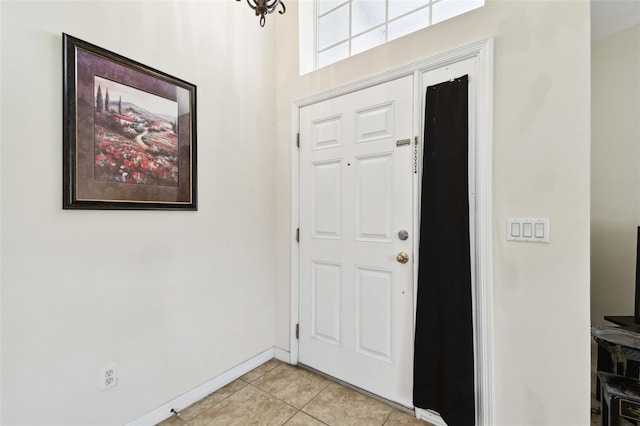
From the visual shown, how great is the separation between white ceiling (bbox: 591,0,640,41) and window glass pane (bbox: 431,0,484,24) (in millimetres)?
867

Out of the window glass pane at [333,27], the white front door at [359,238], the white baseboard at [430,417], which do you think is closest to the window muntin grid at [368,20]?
the window glass pane at [333,27]

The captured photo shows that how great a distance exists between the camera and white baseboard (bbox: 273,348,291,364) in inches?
87.3

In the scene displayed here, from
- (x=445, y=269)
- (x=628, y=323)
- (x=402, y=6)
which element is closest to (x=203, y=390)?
(x=445, y=269)

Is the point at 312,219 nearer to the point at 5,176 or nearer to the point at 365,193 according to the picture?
the point at 365,193

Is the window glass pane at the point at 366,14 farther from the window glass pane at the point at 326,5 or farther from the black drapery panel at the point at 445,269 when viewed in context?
the black drapery panel at the point at 445,269

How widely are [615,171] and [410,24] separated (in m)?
1.73

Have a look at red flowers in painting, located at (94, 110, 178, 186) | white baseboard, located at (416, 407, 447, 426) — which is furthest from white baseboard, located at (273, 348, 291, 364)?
red flowers in painting, located at (94, 110, 178, 186)

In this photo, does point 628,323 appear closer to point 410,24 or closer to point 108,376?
point 410,24

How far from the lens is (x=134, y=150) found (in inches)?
58.7

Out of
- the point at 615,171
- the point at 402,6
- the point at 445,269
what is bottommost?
the point at 445,269

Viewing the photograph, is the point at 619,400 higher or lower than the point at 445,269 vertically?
lower

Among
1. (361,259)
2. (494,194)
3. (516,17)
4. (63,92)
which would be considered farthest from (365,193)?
(63,92)

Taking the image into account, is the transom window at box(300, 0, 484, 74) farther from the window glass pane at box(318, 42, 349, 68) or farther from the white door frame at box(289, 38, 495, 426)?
the white door frame at box(289, 38, 495, 426)

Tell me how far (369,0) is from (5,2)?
78.0 inches
